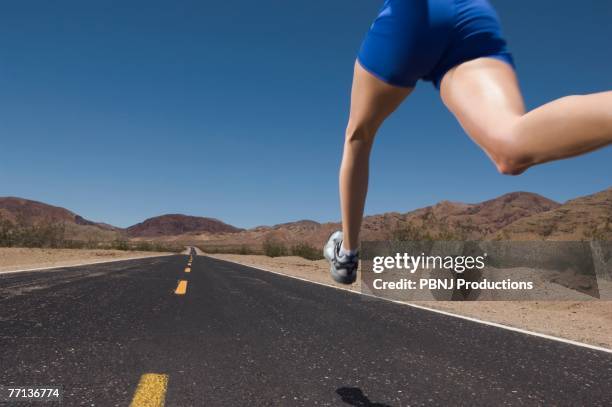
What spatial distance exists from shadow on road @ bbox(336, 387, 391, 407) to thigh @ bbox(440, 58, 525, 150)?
6.11ft

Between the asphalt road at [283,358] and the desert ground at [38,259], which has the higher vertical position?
the desert ground at [38,259]

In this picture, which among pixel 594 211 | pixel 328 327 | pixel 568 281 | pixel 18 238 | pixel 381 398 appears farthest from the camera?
pixel 594 211

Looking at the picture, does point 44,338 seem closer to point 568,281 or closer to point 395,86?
point 395,86

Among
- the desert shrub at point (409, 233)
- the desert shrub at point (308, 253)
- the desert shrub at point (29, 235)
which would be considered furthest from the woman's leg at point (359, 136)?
the desert shrub at point (29, 235)

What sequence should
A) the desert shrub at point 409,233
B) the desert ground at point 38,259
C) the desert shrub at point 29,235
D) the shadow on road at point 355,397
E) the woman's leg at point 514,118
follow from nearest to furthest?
the woman's leg at point 514,118
the shadow on road at point 355,397
the desert ground at point 38,259
the desert shrub at point 409,233
the desert shrub at point 29,235

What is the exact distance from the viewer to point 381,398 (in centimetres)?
290

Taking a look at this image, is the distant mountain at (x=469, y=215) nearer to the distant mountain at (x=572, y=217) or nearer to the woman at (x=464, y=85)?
the distant mountain at (x=572, y=217)

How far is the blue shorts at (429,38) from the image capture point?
1726 mm

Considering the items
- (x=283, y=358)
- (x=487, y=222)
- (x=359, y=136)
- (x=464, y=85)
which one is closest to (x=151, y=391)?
(x=283, y=358)

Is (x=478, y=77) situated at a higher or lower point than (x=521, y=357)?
higher

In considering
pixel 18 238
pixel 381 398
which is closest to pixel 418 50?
pixel 381 398

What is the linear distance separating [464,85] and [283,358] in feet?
9.36

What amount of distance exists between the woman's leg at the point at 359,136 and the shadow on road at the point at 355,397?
97cm

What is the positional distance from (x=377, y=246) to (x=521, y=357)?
32.2 meters
